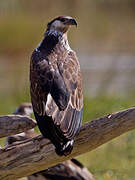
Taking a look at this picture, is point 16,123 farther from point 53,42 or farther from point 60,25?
point 60,25

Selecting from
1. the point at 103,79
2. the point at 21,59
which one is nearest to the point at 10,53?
the point at 21,59

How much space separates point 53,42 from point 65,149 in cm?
133

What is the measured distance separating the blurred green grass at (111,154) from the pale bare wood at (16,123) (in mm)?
1963

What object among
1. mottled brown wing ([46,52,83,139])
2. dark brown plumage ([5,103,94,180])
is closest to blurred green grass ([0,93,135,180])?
dark brown plumage ([5,103,94,180])

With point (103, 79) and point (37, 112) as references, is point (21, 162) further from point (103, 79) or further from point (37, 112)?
point (103, 79)

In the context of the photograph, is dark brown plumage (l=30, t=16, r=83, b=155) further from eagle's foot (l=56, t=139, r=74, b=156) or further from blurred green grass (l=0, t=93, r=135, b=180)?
blurred green grass (l=0, t=93, r=135, b=180)

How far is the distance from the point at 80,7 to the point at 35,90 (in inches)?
414

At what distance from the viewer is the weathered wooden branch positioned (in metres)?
5.80

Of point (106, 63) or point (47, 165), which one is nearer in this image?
point (47, 165)

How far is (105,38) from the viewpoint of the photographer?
635 inches

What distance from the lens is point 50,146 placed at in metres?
5.84

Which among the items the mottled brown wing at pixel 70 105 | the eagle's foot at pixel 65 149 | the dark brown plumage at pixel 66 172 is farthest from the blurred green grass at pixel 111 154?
the eagle's foot at pixel 65 149

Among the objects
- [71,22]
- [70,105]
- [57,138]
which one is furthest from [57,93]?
[71,22]

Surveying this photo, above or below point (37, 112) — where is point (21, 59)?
below
